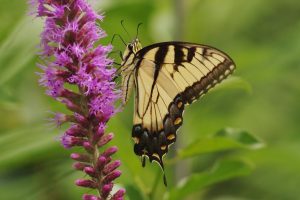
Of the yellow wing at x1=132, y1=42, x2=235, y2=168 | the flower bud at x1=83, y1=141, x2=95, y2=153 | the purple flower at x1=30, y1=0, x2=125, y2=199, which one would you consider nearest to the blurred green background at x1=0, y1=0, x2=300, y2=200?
the yellow wing at x1=132, y1=42, x2=235, y2=168

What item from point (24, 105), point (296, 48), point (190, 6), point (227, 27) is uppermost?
point (227, 27)

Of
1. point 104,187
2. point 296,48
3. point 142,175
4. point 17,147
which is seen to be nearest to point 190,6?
point 296,48

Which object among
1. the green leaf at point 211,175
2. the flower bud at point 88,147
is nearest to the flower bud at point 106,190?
the flower bud at point 88,147

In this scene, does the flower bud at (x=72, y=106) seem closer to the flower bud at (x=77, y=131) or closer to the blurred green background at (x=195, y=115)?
the flower bud at (x=77, y=131)

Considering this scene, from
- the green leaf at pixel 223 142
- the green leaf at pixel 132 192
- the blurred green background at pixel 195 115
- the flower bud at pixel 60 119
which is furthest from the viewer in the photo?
the blurred green background at pixel 195 115

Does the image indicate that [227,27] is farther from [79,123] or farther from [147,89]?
[79,123]

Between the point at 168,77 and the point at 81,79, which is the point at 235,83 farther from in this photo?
the point at 81,79
